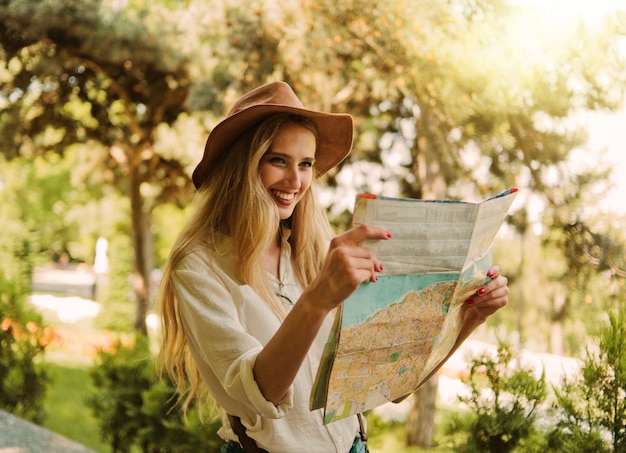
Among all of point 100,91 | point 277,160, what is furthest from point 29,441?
point 100,91

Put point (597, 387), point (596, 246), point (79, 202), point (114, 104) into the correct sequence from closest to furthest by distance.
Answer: point (597, 387) < point (596, 246) < point (114, 104) < point (79, 202)

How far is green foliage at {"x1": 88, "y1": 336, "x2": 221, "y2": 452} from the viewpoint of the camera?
4.49 m

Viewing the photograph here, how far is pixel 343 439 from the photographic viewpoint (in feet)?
6.03

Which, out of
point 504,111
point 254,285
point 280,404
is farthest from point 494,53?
point 280,404

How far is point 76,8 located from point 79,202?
61.7 feet

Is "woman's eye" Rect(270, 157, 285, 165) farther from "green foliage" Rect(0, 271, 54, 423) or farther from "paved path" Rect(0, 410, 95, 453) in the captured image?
"green foliage" Rect(0, 271, 54, 423)

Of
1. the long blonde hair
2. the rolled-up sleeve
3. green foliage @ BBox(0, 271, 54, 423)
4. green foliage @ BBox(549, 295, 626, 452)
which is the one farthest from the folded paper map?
green foliage @ BBox(0, 271, 54, 423)

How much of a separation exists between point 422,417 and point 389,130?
369 cm

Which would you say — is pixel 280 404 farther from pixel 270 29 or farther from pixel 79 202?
pixel 79 202

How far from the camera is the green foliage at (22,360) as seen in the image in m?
6.49

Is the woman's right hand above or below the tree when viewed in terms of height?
below

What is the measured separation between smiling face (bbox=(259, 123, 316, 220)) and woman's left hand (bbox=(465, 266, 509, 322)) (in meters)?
0.58

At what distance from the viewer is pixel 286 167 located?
1.93 m

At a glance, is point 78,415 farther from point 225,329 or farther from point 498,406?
point 225,329
